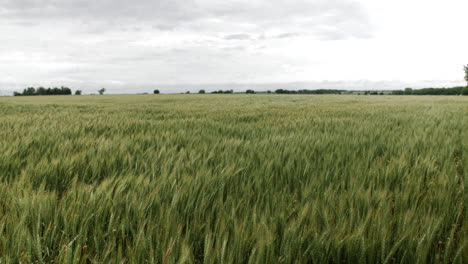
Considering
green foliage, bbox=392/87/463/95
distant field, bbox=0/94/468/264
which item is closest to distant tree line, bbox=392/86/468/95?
green foliage, bbox=392/87/463/95

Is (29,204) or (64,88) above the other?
(64,88)

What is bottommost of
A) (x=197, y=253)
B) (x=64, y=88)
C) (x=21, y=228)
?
(x=197, y=253)

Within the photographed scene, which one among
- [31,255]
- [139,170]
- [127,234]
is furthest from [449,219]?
[139,170]

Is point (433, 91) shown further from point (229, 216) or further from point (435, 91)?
point (229, 216)

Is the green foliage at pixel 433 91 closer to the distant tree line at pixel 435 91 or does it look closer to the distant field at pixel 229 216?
the distant tree line at pixel 435 91

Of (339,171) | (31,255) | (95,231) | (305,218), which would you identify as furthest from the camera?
(339,171)

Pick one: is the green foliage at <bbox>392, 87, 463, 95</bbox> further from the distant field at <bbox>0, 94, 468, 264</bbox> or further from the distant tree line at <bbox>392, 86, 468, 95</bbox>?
the distant field at <bbox>0, 94, 468, 264</bbox>

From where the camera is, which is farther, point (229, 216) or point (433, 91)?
point (433, 91)

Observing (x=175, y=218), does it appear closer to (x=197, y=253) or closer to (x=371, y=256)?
(x=197, y=253)

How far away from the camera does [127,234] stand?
36.8 inches

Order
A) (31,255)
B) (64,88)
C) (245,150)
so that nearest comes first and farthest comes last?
(31,255) → (245,150) → (64,88)

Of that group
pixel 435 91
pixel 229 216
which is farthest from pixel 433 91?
pixel 229 216

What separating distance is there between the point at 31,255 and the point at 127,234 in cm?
28

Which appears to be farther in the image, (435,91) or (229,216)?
(435,91)
